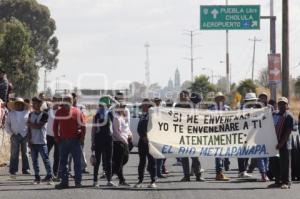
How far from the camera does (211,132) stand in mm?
18172

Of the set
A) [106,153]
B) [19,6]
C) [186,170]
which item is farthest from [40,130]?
Result: [19,6]

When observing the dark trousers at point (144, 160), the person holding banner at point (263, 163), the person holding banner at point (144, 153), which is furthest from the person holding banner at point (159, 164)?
the person holding banner at point (263, 163)

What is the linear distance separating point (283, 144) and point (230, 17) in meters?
17.3

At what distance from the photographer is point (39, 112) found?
18000 millimetres

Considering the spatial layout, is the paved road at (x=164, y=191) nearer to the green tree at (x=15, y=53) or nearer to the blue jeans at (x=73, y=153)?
the blue jeans at (x=73, y=153)

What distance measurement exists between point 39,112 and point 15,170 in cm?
217

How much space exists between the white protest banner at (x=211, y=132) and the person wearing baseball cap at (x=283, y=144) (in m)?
0.50

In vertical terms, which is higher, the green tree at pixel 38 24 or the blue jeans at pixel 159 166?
the green tree at pixel 38 24

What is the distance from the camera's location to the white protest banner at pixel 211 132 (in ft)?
57.8

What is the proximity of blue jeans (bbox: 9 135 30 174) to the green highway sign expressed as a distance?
15.6 m

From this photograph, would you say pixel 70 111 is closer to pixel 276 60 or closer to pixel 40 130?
pixel 40 130

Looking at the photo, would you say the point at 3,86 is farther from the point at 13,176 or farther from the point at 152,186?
the point at 152,186

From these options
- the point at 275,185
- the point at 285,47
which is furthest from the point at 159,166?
the point at 285,47

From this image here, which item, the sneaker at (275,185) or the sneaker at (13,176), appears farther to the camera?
the sneaker at (13,176)
